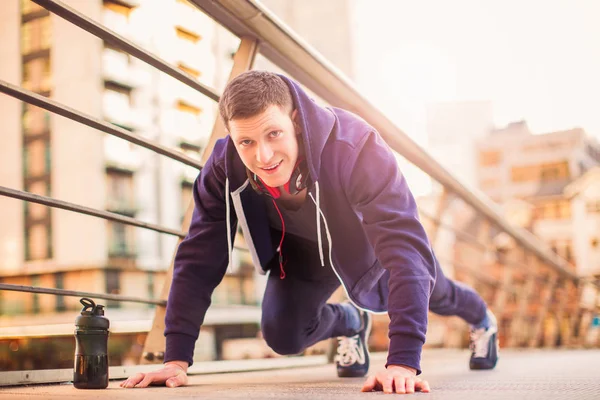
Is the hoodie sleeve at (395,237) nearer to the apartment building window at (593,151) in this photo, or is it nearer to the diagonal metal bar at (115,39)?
the diagonal metal bar at (115,39)

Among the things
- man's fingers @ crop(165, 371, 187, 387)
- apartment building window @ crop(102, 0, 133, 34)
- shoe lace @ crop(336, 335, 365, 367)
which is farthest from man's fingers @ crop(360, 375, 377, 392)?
apartment building window @ crop(102, 0, 133, 34)

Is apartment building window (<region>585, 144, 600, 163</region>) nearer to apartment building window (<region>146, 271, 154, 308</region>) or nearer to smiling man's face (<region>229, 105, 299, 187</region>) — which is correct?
apartment building window (<region>146, 271, 154, 308</region>)

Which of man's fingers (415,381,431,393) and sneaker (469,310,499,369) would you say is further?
sneaker (469,310,499,369)

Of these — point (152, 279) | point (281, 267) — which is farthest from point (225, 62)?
point (281, 267)

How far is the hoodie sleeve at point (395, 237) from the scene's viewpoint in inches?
54.5

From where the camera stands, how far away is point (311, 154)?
5.17 feet

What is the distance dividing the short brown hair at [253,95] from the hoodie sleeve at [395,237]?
202 millimetres

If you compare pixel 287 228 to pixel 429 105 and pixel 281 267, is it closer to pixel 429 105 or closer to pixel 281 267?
pixel 281 267

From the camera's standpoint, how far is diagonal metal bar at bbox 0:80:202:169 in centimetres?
140

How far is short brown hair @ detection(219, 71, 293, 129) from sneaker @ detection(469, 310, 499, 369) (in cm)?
120

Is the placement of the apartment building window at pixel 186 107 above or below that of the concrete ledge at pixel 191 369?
above

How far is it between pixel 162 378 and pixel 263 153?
1.70ft

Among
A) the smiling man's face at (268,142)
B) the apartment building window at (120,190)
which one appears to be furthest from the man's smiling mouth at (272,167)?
the apartment building window at (120,190)

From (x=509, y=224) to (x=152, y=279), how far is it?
70.9 ft
